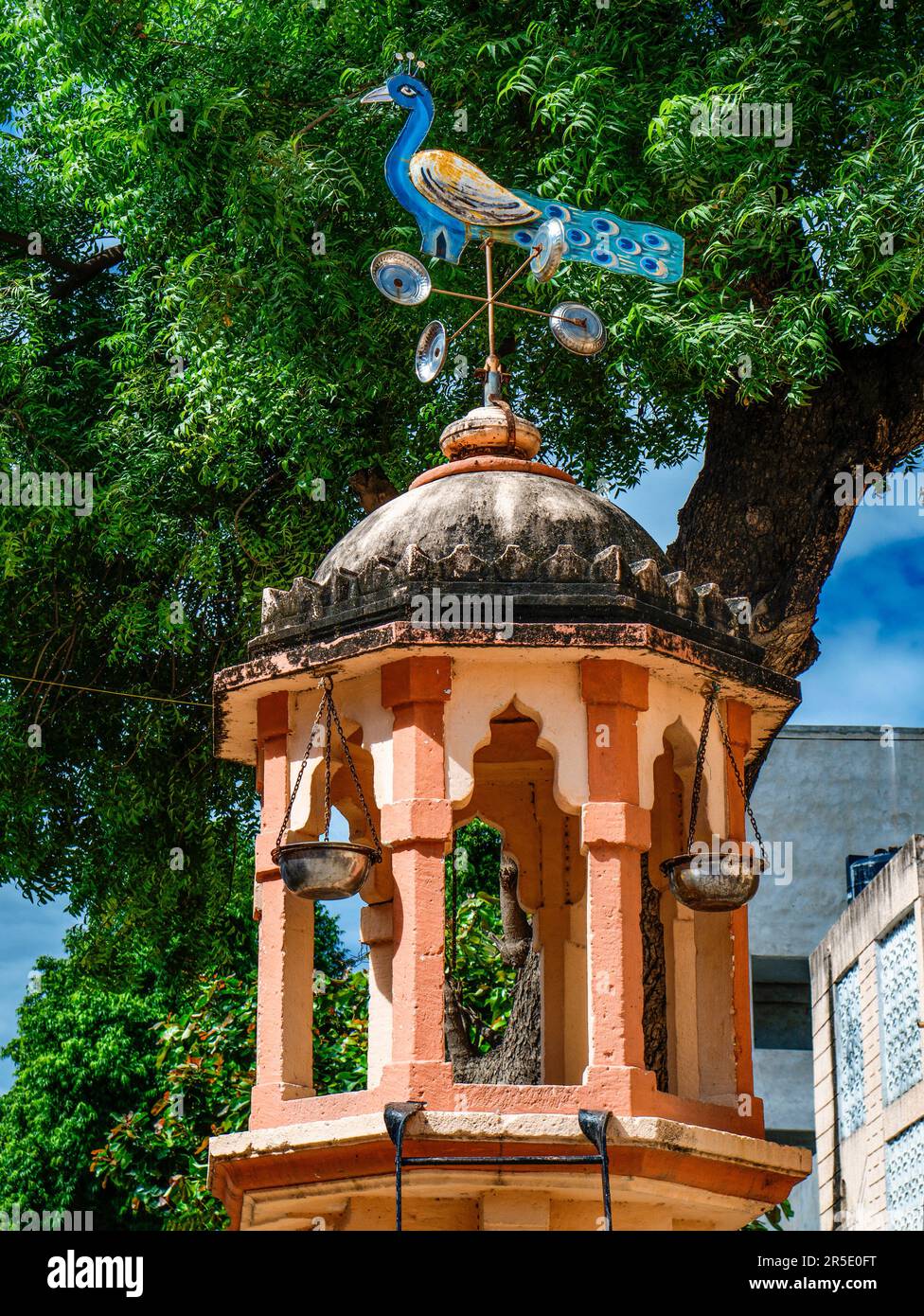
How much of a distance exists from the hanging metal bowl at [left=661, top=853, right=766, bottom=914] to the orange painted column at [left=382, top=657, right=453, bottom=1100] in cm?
96

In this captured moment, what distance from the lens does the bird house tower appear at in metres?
7.15

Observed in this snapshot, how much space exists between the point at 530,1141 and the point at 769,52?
6.15 meters

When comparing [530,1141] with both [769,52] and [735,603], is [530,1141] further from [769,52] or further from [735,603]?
[769,52]

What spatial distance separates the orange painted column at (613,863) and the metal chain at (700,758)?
38 centimetres

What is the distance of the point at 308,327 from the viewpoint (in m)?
11.5

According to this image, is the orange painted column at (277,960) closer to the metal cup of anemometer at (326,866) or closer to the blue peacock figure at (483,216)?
the metal cup of anemometer at (326,866)

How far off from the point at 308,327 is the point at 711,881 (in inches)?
202

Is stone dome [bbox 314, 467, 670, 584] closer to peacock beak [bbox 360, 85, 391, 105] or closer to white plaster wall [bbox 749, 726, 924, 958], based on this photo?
peacock beak [bbox 360, 85, 391, 105]

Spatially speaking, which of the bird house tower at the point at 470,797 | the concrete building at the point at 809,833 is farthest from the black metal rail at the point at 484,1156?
the concrete building at the point at 809,833

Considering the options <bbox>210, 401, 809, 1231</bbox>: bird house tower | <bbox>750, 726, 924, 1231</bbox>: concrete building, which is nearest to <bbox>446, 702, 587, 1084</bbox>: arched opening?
<bbox>210, 401, 809, 1231</bbox>: bird house tower

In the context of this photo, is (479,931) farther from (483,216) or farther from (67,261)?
(483,216)

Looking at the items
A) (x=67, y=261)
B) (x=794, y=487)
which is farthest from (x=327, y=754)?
(x=67, y=261)

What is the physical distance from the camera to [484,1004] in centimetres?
1448
